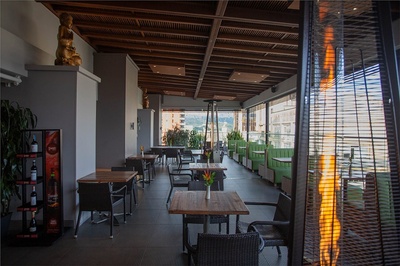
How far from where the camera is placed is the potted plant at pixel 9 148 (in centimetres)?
348

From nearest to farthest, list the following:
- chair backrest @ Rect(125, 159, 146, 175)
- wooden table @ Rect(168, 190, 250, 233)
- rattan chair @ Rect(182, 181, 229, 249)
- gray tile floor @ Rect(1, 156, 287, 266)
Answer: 1. wooden table @ Rect(168, 190, 250, 233)
2. gray tile floor @ Rect(1, 156, 287, 266)
3. rattan chair @ Rect(182, 181, 229, 249)
4. chair backrest @ Rect(125, 159, 146, 175)

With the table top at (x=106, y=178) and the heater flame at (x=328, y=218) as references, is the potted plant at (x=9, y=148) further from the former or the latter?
the heater flame at (x=328, y=218)

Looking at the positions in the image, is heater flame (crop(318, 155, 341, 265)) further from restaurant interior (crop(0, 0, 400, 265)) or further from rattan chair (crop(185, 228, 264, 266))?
rattan chair (crop(185, 228, 264, 266))

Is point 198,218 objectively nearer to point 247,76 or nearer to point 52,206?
point 52,206

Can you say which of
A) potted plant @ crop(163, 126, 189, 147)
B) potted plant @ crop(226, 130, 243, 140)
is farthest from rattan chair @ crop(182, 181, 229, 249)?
potted plant @ crop(226, 130, 243, 140)

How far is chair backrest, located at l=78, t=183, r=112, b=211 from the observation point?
12.6ft

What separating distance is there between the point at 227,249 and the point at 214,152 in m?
6.99

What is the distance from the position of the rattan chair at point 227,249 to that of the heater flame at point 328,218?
54 cm

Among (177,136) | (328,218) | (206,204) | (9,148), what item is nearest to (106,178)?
(9,148)

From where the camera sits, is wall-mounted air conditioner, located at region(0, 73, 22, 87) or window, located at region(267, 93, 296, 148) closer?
wall-mounted air conditioner, located at region(0, 73, 22, 87)

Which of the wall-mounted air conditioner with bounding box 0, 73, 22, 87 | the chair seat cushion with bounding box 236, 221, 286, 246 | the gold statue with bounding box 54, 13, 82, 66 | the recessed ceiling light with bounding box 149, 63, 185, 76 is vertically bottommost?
the chair seat cushion with bounding box 236, 221, 286, 246

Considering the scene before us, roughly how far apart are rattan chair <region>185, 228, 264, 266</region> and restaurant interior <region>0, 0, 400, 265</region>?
11mm

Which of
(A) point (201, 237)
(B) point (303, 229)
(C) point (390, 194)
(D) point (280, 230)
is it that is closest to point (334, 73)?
(C) point (390, 194)

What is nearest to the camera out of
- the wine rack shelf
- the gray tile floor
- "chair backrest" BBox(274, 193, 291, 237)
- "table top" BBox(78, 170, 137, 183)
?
"chair backrest" BBox(274, 193, 291, 237)
